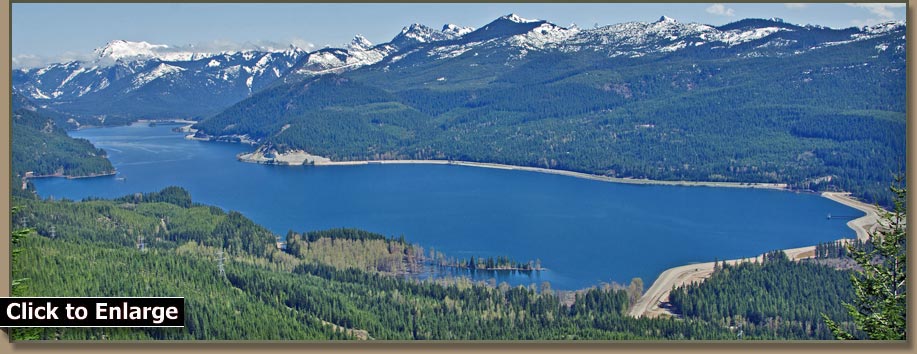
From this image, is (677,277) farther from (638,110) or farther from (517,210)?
(638,110)

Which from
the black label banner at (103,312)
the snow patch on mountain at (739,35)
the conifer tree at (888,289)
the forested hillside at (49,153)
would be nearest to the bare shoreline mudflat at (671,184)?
the forested hillside at (49,153)

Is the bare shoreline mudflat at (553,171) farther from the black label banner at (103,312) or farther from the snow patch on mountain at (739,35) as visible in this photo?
the black label banner at (103,312)

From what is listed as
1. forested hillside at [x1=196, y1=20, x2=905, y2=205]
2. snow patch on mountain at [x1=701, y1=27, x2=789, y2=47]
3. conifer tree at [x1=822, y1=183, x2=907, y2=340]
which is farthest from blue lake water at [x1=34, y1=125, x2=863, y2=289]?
snow patch on mountain at [x1=701, y1=27, x2=789, y2=47]

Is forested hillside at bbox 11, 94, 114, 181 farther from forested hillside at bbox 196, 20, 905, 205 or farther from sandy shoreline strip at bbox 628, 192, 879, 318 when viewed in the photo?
sandy shoreline strip at bbox 628, 192, 879, 318

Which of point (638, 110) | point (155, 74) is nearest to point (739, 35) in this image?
point (638, 110)

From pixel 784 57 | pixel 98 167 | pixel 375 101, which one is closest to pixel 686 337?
pixel 98 167

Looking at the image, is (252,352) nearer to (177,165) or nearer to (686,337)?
(686,337)
